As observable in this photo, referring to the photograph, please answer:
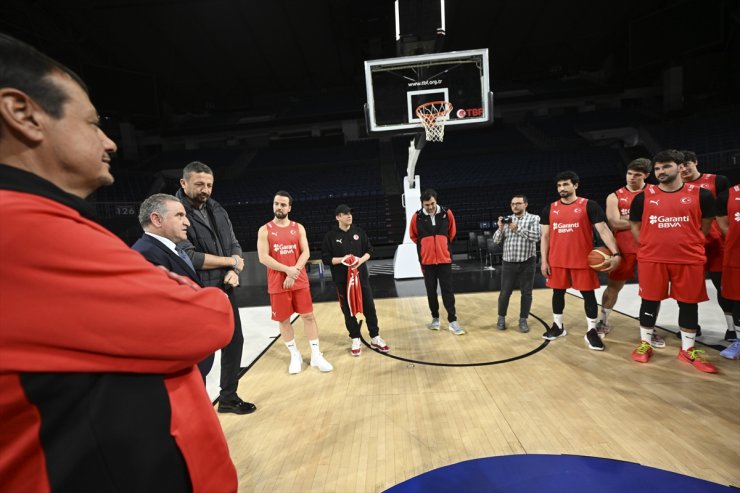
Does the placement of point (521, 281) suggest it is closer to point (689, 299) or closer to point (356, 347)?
point (689, 299)

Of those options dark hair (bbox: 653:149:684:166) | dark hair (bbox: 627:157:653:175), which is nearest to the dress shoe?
dark hair (bbox: 653:149:684:166)

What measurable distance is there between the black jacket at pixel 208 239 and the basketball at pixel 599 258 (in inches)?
142

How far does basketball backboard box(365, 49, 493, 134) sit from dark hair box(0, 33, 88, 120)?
19.6 ft

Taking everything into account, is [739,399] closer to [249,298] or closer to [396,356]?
[396,356]

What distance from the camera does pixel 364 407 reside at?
9.15 ft

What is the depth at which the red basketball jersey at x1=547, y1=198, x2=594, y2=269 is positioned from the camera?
3.67m

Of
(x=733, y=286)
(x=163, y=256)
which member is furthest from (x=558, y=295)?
(x=163, y=256)

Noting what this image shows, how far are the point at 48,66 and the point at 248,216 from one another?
13107mm

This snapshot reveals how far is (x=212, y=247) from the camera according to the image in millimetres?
2502

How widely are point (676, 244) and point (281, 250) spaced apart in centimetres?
382

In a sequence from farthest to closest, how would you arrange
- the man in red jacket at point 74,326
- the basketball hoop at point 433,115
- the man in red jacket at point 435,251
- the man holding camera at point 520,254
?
the basketball hoop at point 433,115, the man in red jacket at point 435,251, the man holding camera at point 520,254, the man in red jacket at point 74,326

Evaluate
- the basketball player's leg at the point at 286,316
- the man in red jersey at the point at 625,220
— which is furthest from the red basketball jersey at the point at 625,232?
the basketball player's leg at the point at 286,316

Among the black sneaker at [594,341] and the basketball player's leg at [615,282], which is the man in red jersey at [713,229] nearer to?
the basketball player's leg at [615,282]

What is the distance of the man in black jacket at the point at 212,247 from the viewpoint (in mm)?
2357
